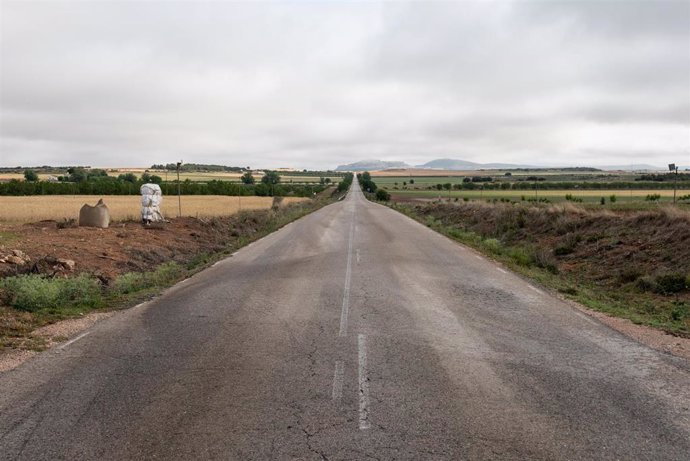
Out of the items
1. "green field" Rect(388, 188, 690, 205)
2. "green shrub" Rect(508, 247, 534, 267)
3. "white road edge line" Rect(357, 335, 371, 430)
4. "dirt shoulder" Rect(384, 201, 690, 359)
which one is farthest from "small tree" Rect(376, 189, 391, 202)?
"white road edge line" Rect(357, 335, 371, 430)

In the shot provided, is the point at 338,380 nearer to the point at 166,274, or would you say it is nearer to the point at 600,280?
the point at 166,274

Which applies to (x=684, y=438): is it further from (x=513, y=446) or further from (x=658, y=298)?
(x=658, y=298)

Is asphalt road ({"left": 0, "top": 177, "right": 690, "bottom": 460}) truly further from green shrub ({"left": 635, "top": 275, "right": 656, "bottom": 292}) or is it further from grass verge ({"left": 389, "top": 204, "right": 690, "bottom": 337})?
green shrub ({"left": 635, "top": 275, "right": 656, "bottom": 292})

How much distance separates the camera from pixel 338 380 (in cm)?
602

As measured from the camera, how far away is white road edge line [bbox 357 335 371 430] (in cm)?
498

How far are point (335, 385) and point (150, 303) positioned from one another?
592cm

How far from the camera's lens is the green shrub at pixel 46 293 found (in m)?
9.65

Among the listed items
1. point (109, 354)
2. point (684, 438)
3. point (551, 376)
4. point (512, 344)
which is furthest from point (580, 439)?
point (109, 354)

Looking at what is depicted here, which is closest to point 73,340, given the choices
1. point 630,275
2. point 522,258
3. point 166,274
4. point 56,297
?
point 56,297

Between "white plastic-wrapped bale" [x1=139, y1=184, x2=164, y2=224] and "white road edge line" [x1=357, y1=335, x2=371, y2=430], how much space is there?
2022 centimetres

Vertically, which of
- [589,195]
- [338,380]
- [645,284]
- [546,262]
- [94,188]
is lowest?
[546,262]

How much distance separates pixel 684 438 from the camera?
4.73 meters

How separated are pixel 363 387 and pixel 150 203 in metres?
22.3

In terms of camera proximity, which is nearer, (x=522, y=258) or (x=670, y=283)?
(x=670, y=283)
